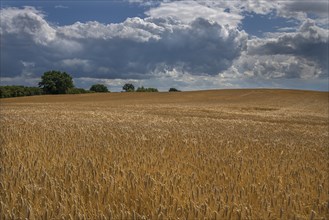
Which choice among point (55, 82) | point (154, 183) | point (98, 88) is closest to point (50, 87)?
point (55, 82)

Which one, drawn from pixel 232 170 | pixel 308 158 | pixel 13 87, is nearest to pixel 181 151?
pixel 232 170

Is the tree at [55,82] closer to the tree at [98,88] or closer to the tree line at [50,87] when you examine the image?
the tree line at [50,87]

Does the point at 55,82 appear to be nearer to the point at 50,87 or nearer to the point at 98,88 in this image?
the point at 50,87

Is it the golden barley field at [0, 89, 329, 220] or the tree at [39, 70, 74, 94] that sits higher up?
the tree at [39, 70, 74, 94]

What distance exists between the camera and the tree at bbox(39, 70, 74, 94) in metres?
108

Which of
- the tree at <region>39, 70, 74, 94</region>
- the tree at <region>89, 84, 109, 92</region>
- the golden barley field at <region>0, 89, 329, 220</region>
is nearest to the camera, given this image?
the golden barley field at <region>0, 89, 329, 220</region>

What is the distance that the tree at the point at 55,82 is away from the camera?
10750 centimetres

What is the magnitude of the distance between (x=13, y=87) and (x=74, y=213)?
120450 mm

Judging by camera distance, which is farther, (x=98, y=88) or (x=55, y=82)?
(x=98, y=88)

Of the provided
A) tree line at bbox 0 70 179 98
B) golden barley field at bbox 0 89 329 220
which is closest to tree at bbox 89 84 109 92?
tree line at bbox 0 70 179 98

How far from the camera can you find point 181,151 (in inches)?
298

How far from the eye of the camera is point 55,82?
109m

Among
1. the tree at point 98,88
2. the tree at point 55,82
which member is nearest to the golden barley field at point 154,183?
the tree at point 55,82

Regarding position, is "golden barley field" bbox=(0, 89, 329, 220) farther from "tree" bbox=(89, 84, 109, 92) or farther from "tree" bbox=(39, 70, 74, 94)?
"tree" bbox=(89, 84, 109, 92)
